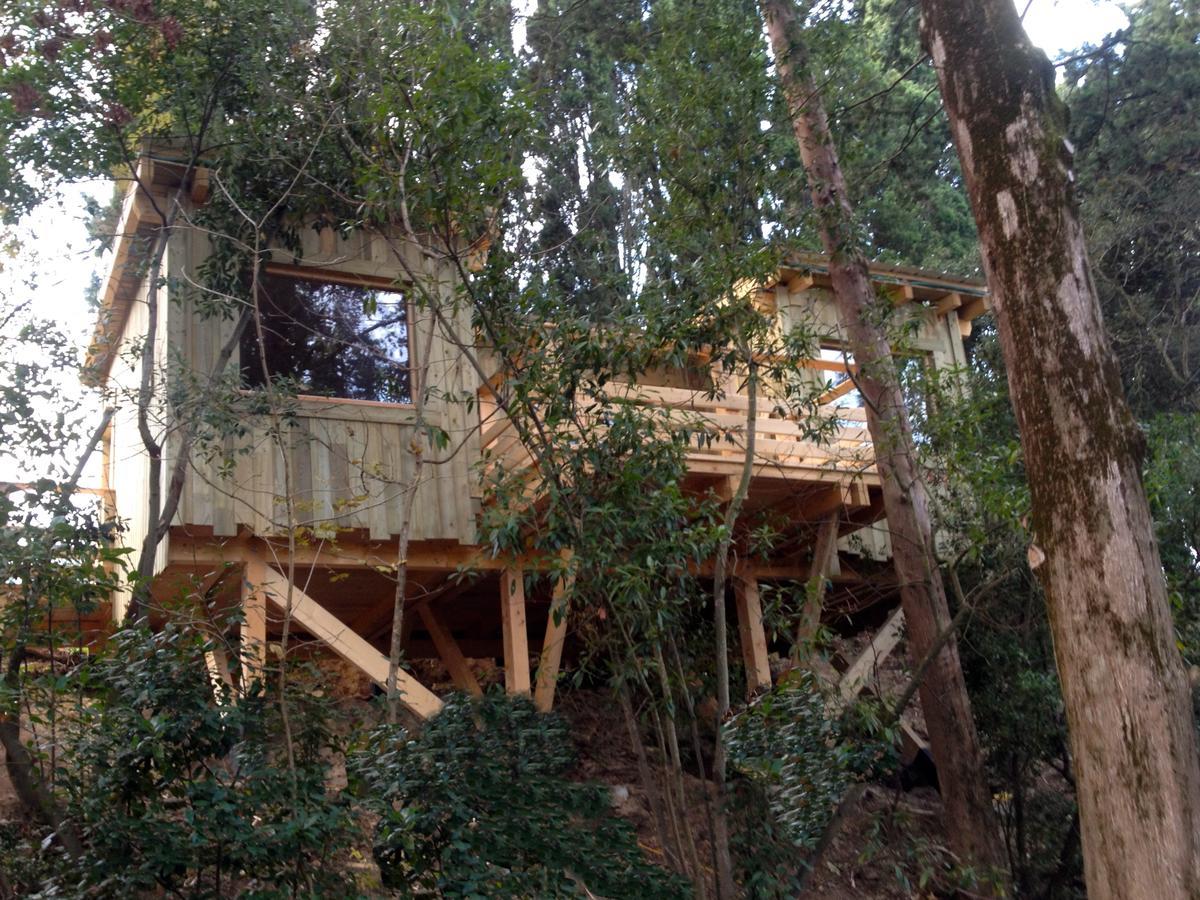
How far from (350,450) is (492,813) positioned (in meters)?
4.27

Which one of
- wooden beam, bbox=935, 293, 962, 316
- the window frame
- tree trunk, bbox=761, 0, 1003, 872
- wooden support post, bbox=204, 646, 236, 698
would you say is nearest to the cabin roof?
wooden beam, bbox=935, 293, 962, 316

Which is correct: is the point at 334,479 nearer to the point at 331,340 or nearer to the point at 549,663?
the point at 331,340

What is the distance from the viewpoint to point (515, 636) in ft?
32.7

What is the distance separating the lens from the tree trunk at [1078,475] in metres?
4.61

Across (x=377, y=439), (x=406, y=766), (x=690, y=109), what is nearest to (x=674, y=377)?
(x=377, y=439)

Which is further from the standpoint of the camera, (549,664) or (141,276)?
(141,276)

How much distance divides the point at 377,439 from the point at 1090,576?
21.0ft

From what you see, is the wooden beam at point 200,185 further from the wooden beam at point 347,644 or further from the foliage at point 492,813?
the foliage at point 492,813

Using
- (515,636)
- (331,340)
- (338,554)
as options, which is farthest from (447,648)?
(331,340)

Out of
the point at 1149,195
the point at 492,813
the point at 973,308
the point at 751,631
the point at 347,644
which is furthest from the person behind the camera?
Result: the point at 1149,195

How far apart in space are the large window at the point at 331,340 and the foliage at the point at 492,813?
3.90 metres

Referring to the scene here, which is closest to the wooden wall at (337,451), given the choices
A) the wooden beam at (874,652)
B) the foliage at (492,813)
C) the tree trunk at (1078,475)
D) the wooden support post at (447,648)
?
the wooden support post at (447,648)

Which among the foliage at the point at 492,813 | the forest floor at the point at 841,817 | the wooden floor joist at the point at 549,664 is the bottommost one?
the forest floor at the point at 841,817

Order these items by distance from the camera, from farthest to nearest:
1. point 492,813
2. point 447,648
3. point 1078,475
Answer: point 447,648
point 492,813
point 1078,475
